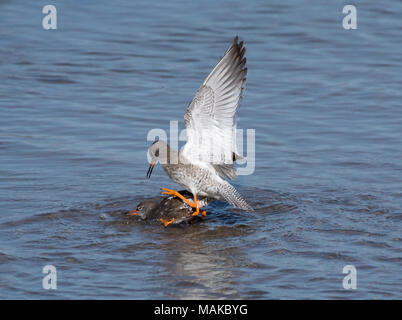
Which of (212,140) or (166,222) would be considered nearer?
(212,140)

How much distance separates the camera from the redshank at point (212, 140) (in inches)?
296

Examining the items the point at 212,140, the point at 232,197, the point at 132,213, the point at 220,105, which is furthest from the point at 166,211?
the point at 220,105

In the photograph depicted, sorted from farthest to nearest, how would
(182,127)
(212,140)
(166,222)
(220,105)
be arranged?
(182,127)
(166,222)
(212,140)
(220,105)

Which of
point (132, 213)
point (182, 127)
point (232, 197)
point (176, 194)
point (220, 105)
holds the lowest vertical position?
point (132, 213)

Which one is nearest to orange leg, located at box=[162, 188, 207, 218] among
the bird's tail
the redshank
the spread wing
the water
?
the redshank

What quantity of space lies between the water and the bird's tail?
238 mm

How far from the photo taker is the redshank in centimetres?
752

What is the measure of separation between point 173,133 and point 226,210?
2080 mm

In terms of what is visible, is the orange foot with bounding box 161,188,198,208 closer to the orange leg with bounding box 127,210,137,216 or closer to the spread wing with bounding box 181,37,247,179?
the orange leg with bounding box 127,210,137,216

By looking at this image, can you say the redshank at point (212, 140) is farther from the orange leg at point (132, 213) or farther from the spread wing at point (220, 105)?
the orange leg at point (132, 213)

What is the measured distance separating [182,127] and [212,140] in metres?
2.86

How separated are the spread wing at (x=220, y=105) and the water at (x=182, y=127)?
968mm

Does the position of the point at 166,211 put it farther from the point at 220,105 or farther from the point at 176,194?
the point at 220,105

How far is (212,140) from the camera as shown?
778 cm
